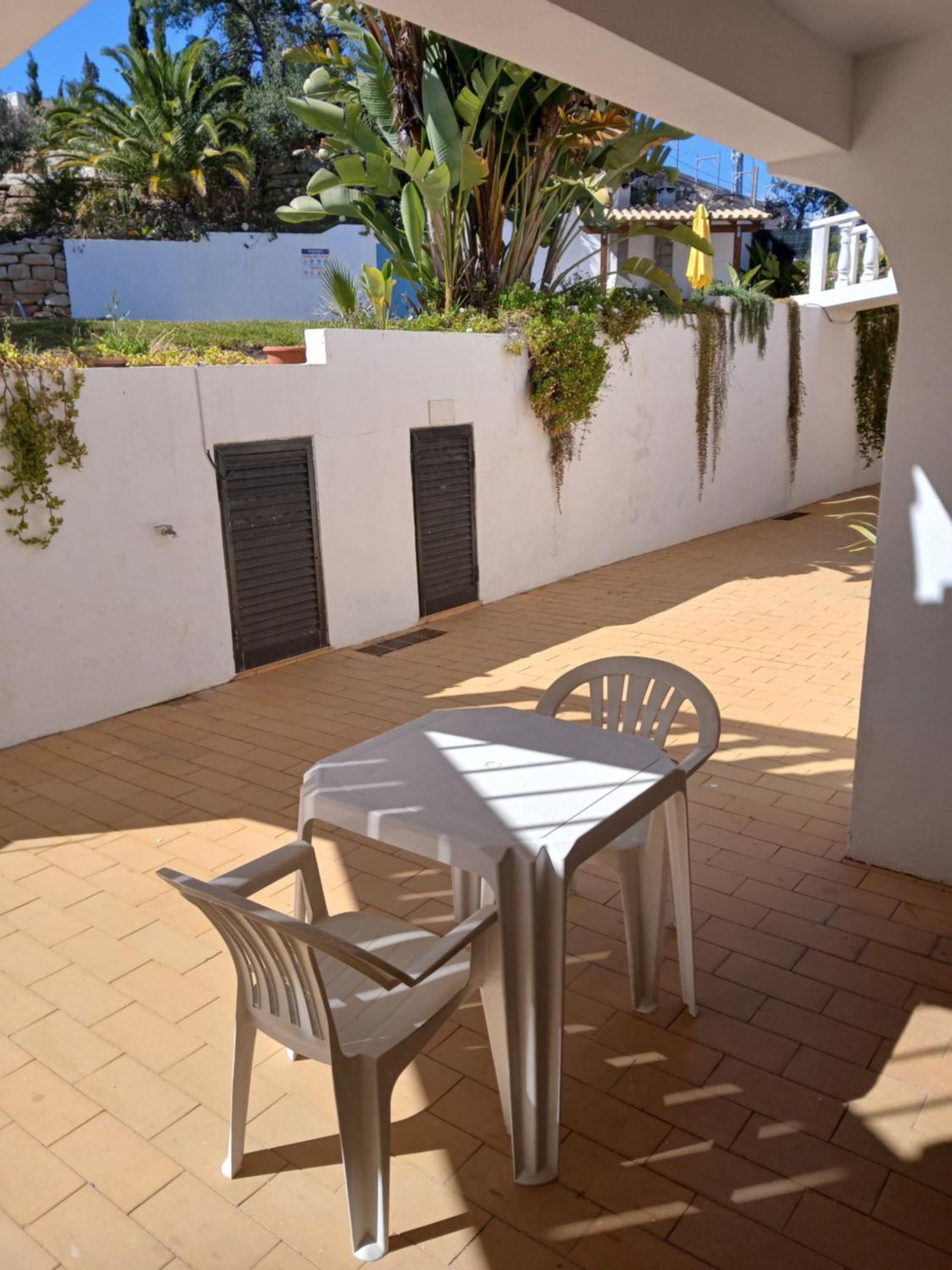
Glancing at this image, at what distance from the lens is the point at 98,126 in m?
21.3

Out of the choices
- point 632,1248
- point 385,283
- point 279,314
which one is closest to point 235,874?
A: point 632,1248

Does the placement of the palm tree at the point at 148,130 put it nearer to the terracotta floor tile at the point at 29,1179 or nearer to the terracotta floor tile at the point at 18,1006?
the terracotta floor tile at the point at 18,1006

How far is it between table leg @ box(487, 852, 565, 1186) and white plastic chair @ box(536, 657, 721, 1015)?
726 millimetres

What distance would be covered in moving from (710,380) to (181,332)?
9.50 meters

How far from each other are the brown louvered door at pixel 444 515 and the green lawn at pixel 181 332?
693 centimetres

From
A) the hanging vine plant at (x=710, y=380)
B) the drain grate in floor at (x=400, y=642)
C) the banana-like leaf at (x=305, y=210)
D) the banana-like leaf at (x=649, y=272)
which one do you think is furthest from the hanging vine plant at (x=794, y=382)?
the drain grate in floor at (x=400, y=642)

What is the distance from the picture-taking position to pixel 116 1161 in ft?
9.23

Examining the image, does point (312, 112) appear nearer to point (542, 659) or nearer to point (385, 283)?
point (385, 283)

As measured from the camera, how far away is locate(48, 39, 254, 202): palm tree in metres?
21.1

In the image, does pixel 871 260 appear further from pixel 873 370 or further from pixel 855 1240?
pixel 855 1240

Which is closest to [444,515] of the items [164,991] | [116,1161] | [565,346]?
[565,346]

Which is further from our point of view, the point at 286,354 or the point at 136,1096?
the point at 286,354

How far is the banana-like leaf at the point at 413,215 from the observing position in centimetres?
936

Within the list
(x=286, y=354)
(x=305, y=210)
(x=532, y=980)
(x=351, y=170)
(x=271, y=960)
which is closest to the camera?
(x=271, y=960)
